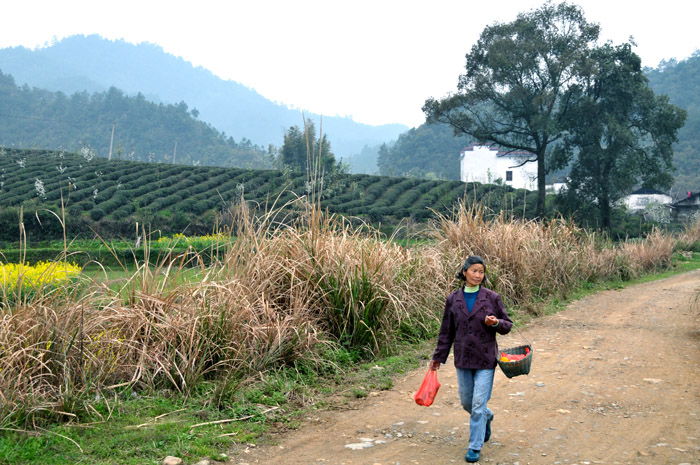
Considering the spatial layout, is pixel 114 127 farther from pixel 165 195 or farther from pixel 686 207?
pixel 686 207

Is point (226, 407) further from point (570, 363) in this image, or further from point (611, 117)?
point (611, 117)

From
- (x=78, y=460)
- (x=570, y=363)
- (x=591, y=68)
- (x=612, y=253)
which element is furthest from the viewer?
(x=591, y=68)

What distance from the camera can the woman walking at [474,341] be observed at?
135 inches

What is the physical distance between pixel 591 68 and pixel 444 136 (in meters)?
41.3

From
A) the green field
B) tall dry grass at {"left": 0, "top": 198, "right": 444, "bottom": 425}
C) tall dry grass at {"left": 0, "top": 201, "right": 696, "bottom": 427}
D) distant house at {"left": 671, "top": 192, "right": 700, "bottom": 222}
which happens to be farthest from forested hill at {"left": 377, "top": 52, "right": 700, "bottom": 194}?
tall dry grass at {"left": 0, "top": 198, "right": 444, "bottom": 425}

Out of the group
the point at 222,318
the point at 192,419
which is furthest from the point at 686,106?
the point at 192,419

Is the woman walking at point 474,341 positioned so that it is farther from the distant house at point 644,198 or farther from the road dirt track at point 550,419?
A: the distant house at point 644,198

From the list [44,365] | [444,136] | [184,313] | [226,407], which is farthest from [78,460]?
[444,136]

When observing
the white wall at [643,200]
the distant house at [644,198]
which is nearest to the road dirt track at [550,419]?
the white wall at [643,200]

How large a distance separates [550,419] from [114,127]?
76651mm

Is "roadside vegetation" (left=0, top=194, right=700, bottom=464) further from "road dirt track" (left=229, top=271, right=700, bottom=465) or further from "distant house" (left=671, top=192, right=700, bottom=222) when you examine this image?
"distant house" (left=671, top=192, right=700, bottom=222)

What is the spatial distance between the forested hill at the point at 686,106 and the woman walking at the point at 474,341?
53120 mm

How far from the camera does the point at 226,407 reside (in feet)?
13.6

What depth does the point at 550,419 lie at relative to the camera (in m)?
4.12
